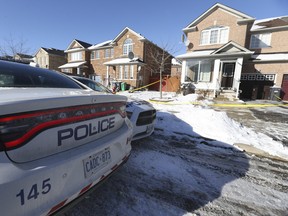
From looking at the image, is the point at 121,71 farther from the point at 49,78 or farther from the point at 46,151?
the point at 46,151

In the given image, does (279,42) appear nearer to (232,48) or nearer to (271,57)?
(271,57)

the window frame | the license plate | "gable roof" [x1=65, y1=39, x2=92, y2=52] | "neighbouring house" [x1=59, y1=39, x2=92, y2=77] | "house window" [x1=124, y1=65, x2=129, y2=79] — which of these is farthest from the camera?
"gable roof" [x1=65, y1=39, x2=92, y2=52]

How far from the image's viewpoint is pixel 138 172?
2.76m

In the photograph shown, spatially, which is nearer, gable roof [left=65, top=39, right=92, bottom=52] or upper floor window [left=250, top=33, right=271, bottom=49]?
upper floor window [left=250, top=33, right=271, bottom=49]

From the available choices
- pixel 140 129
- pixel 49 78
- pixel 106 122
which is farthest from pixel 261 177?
pixel 49 78

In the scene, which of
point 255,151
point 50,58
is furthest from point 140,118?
point 50,58

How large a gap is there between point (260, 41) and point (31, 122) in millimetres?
21015

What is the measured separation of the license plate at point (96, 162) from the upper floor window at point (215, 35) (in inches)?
709

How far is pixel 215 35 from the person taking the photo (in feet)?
55.3

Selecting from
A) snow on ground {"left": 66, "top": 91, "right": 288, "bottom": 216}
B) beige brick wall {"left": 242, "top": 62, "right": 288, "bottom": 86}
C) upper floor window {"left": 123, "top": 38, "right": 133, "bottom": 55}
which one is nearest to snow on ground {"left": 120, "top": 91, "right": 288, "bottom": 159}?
snow on ground {"left": 66, "top": 91, "right": 288, "bottom": 216}

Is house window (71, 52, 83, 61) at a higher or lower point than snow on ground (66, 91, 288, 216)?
higher

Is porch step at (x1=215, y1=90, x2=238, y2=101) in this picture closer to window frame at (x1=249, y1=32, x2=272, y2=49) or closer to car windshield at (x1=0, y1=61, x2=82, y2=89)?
window frame at (x1=249, y1=32, x2=272, y2=49)

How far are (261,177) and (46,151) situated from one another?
3.17 m

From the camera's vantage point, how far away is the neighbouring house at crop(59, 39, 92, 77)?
91.5ft
